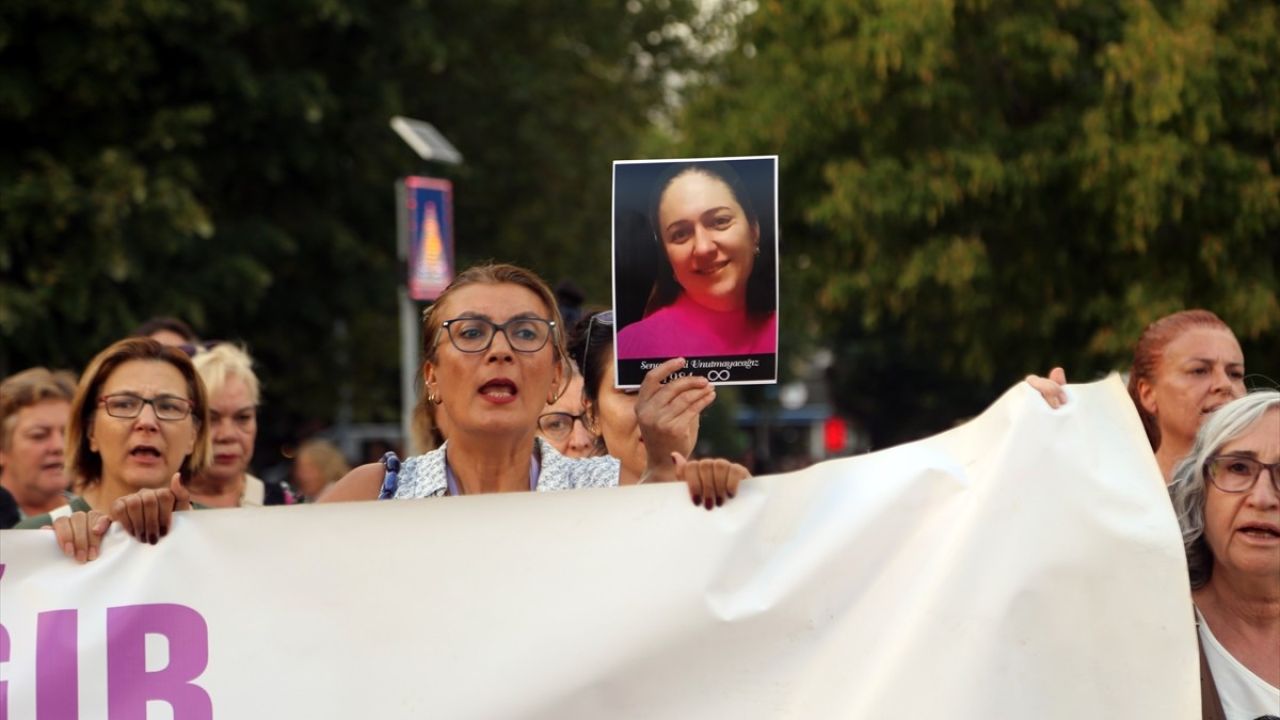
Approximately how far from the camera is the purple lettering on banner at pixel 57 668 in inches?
150

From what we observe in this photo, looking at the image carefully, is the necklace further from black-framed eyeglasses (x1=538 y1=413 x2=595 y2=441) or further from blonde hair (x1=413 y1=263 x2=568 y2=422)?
black-framed eyeglasses (x1=538 y1=413 x2=595 y2=441)

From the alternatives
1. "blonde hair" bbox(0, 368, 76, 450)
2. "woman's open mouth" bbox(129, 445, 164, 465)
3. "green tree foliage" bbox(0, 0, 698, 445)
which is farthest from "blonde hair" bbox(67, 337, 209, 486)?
"green tree foliage" bbox(0, 0, 698, 445)

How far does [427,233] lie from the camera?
13.1 m

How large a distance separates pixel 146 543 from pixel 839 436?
38189 millimetres

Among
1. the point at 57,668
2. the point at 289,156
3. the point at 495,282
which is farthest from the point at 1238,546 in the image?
the point at 289,156

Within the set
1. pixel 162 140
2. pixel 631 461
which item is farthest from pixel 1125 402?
pixel 162 140

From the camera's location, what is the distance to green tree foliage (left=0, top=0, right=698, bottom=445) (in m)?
15.5

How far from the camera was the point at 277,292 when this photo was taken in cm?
2002

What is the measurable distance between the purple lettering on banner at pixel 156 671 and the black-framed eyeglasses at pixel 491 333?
714mm

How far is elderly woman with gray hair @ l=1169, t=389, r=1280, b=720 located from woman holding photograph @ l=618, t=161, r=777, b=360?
87 cm

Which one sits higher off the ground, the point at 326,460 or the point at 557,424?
the point at 557,424

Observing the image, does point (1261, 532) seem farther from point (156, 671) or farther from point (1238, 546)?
point (156, 671)

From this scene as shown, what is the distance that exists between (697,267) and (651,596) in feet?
2.04

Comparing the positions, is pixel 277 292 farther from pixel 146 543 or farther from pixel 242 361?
pixel 146 543
